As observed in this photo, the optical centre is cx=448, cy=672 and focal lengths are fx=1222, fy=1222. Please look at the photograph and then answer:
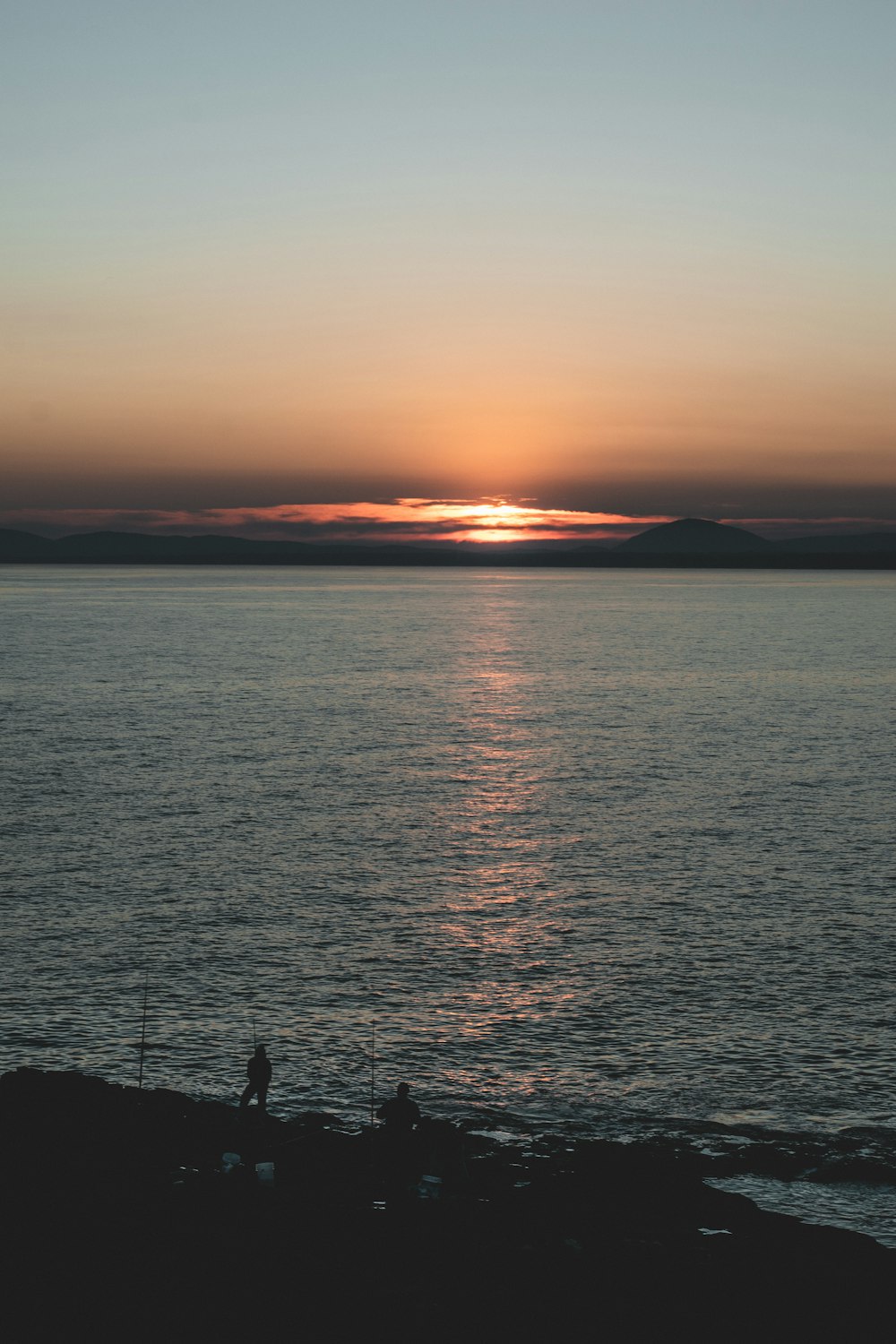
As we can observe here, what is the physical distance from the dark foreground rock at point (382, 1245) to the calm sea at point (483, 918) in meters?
2.61

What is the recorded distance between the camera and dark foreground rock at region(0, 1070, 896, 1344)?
1752 centimetres

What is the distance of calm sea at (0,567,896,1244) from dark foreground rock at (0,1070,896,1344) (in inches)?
103

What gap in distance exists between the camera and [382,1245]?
1952 centimetres

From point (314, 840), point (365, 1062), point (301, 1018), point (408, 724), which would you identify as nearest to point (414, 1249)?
point (365, 1062)

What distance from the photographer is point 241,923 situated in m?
41.6

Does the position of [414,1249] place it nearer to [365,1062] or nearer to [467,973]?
[365,1062]

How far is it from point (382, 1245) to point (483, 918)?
2314 cm

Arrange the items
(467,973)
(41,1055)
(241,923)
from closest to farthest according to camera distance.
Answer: (41,1055) → (467,973) → (241,923)

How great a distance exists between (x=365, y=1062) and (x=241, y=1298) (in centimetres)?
1205

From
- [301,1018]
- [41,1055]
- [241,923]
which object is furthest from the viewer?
[241,923]

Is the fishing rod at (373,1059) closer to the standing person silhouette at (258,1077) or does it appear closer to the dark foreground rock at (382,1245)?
the dark foreground rock at (382,1245)

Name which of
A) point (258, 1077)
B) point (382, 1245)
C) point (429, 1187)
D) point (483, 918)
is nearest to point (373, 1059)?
point (258, 1077)

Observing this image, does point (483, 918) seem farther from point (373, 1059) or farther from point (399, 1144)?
point (399, 1144)

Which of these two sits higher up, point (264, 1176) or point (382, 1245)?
point (264, 1176)
